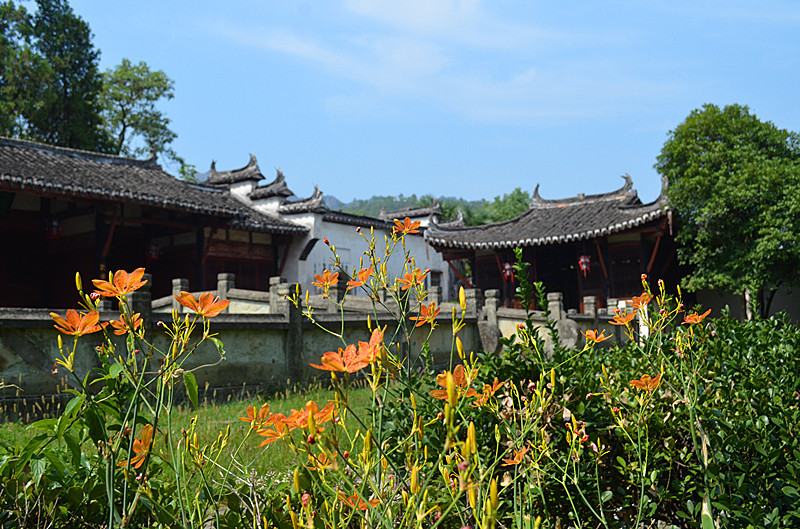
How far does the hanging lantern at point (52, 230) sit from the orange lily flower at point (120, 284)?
42.5 ft

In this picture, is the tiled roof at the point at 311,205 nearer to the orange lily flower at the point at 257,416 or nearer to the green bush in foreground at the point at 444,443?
the green bush in foreground at the point at 444,443

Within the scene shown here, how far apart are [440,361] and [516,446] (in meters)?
9.64

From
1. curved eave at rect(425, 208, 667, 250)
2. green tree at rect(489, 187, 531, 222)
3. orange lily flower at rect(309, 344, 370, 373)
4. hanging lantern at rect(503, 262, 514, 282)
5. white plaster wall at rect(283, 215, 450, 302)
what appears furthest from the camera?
green tree at rect(489, 187, 531, 222)

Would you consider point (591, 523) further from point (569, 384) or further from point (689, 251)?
point (689, 251)

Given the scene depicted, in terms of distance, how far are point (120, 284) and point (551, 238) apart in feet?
52.4

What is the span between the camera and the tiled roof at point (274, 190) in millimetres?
18297

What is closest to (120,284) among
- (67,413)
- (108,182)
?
(67,413)

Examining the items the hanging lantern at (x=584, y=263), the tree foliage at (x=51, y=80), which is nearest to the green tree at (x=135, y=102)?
the tree foliage at (x=51, y=80)

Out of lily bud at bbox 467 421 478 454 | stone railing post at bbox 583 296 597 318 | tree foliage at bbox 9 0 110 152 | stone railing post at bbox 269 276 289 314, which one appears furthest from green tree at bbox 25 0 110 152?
lily bud at bbox 467 421 478 454

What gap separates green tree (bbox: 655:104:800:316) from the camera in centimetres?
1347

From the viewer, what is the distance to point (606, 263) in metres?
16.2

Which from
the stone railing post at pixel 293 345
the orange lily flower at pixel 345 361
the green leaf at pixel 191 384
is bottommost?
the stone railing post at pixel 293 345

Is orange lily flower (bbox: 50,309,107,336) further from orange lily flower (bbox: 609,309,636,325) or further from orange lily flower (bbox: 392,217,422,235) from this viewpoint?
orange lily flower (bbox: 609,309,636,325)

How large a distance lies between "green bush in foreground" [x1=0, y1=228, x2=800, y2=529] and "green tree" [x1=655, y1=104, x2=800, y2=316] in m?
11.8
